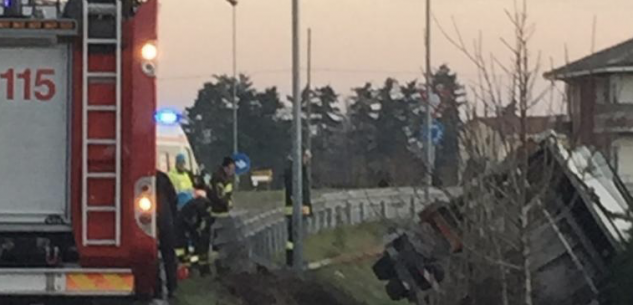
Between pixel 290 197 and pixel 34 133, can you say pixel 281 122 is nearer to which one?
pixel 290 197

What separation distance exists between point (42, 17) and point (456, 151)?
5208mm

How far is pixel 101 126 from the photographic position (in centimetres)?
1170

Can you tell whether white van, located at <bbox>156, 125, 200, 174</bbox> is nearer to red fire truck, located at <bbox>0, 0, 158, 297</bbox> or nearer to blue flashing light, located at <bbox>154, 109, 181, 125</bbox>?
blue flashing light, located at <bbox>154, 109, 181, 125</bbox>

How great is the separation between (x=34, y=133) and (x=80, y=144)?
0.37 m

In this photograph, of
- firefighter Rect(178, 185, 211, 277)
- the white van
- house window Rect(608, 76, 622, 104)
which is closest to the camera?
firefighter Rect(178, 185, 211, 277)

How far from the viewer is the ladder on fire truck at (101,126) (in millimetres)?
11656

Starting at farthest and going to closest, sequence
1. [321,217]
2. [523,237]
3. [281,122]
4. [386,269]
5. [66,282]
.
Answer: [281,122] < [321,217] < [386,269] < [523,237] < [66,282]

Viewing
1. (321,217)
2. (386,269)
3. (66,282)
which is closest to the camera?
(66,282)

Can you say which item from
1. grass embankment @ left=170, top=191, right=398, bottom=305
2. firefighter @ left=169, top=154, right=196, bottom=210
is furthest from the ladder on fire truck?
firefighter @ left=169, top=154, right=196, bottom=210

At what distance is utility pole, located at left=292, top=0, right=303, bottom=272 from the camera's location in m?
22.3

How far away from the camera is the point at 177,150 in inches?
933

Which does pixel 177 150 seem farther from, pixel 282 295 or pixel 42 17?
pixel 42 17

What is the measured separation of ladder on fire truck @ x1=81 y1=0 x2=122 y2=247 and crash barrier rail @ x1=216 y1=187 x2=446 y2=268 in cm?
509

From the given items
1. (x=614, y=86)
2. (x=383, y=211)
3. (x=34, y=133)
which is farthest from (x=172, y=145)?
(x=614, y=86)
